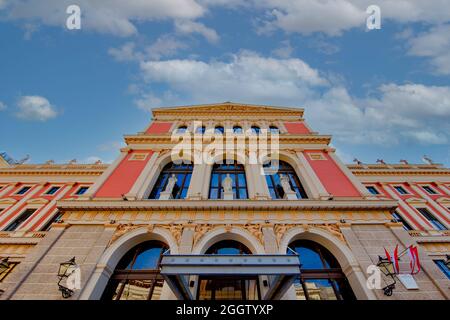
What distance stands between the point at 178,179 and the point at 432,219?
70.5 feet

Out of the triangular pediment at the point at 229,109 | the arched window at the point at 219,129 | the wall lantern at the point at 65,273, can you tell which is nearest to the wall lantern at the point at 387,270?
the wall lantern at the point at 65,273

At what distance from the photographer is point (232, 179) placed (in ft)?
42.7

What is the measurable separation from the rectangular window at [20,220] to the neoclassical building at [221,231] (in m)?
0.15

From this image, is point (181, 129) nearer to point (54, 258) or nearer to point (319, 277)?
point (54, 258)

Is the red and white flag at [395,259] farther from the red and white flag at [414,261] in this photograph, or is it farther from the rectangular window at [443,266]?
the rectangular window at [443,266]

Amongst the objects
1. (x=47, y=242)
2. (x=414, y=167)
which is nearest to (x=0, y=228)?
(x=47, y=242)

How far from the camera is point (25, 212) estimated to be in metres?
17.4

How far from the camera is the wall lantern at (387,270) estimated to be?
7004mm

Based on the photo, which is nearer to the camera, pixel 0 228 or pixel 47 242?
pixel 47 242

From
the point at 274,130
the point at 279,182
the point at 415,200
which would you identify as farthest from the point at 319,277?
the point at 415,200

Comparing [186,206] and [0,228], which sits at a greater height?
[0,228]

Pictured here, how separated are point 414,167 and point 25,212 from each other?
3719cm

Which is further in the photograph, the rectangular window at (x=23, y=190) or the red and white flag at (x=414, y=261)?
the rectangular window at (x=23, y=190)
